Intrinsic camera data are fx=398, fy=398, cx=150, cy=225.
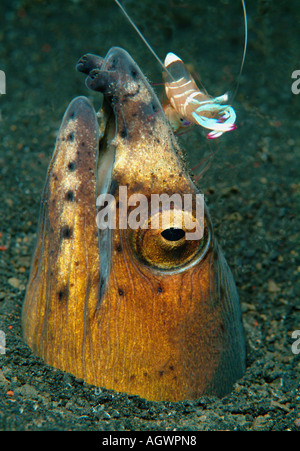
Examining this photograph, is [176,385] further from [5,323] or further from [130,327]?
[5,323]

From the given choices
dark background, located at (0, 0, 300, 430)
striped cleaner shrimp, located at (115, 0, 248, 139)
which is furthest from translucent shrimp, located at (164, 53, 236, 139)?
dark background, located at (0, 0, 300, 430)

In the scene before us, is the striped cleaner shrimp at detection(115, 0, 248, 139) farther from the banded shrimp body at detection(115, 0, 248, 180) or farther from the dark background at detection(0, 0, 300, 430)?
the dark background at detection(0, 0, 300, 430)

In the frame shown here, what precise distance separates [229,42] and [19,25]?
2207mm

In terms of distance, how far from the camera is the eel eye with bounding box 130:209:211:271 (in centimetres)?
181

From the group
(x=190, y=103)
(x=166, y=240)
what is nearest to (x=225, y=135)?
(x=190, y=103)

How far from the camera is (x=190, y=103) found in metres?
1.98

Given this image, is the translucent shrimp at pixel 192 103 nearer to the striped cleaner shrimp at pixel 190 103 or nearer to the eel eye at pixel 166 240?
the striped cleaner shrimp at pixel 190 103

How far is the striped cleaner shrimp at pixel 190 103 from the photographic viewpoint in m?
1.91

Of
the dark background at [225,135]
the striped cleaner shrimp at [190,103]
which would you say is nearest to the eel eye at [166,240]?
the striped cleaner shrimp at [190,103]

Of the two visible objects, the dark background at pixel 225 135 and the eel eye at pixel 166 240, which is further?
the dark background at pixel 225 135

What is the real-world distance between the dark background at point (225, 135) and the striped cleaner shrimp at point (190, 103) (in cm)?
39

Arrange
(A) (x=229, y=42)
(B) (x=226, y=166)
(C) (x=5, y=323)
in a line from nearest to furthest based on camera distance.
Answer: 1. (C) (x=5, y=323)
2. (B) (x=226, y=166)
3. (A) (x=229, y=42)

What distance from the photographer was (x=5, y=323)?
2307 mm

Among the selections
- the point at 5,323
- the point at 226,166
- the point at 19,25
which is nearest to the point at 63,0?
the point at 19,25
